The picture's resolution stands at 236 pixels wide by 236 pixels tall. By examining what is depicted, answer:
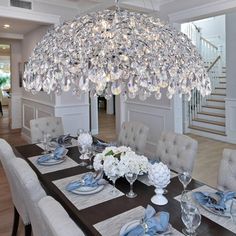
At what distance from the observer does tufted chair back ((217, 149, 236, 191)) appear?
1.90 m

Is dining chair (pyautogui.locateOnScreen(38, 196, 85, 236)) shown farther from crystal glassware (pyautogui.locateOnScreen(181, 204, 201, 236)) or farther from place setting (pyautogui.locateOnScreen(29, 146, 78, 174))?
place setting (pyautogui.locateOnScreen(29, 146, 78, 174))

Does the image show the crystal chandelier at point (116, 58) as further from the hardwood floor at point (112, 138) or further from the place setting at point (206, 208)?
the hardwood floor at point (112, 138)

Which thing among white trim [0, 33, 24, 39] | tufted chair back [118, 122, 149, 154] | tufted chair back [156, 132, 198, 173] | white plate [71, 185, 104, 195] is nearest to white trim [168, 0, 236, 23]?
tufted chair back [118, 122, 149, 154]

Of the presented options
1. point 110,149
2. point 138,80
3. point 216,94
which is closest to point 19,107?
point 216,94

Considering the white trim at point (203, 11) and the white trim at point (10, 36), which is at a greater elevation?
the white trim at point (10, 36)

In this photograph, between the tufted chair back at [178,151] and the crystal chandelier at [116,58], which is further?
the tufted chair back at [178,151]

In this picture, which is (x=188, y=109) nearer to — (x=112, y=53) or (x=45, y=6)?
(x=45, y=6)

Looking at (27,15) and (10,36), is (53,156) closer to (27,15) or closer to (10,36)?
(27,15)

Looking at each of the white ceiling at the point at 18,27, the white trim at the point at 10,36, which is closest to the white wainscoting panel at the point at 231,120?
the white ceiling at the point at 18,27

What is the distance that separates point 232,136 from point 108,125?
12.6 ft

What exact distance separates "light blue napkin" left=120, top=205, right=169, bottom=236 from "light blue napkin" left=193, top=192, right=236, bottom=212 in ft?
1.26

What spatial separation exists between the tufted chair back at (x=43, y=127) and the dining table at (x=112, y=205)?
4.03ft

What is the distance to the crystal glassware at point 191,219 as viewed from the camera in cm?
127

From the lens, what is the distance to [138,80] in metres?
1.56
